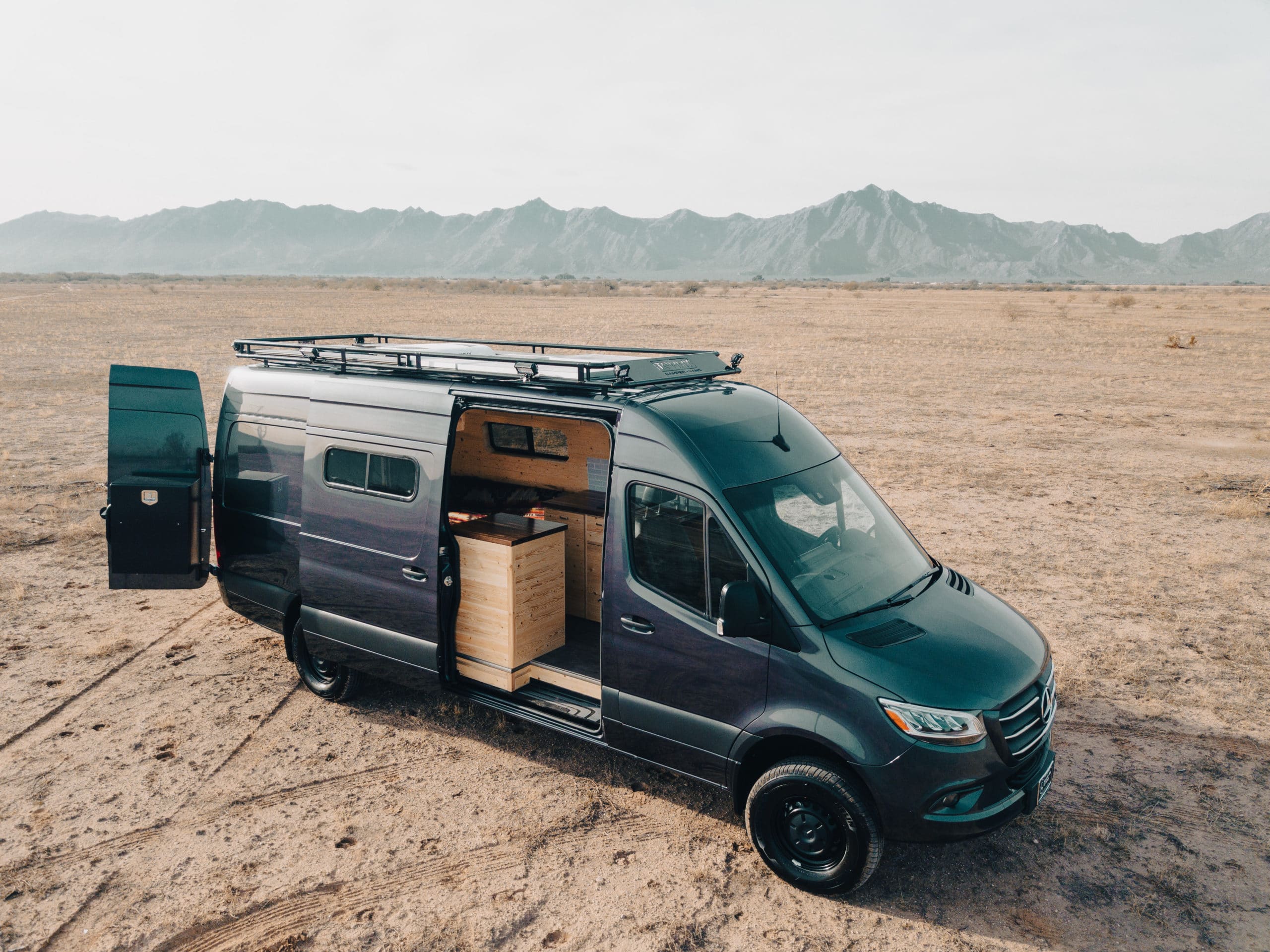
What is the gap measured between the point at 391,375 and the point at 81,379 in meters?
22.6

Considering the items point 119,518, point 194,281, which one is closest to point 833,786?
point 119,518

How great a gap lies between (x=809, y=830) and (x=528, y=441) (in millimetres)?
4335

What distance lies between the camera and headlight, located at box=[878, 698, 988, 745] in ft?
13.9

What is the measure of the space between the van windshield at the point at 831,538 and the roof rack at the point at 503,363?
113 cm

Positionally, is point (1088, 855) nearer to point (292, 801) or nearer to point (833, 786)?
point (833, 786)

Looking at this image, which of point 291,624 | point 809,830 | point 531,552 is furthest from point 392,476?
point 809,830

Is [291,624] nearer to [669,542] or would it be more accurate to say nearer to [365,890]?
[365,890]

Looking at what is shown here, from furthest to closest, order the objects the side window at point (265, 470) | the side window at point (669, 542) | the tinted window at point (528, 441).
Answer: the tinted window at point (528, 441), the side window at point (265, 470), the side window at point (669, 542)

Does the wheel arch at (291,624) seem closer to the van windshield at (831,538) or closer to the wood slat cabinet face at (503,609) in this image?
the wood slat cabinet face at (503,609)

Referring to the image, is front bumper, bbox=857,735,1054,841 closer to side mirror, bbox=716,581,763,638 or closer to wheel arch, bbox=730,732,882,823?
wheel arch, bbox=730,732,882,823

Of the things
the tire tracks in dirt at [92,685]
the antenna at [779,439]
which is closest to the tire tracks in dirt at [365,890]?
the antenna at [779,439]

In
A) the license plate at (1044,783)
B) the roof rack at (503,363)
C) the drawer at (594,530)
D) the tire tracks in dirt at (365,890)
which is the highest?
the roof rack at (503,363)

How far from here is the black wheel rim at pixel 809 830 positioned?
451 cm

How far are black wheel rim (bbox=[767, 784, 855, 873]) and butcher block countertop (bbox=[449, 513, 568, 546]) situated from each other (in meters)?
2.53
